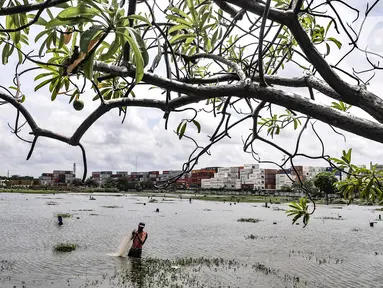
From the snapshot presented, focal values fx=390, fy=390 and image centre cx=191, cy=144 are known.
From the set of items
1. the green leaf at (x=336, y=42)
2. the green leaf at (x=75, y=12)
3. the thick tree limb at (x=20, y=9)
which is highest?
the green leaf at (x=336, y=42)

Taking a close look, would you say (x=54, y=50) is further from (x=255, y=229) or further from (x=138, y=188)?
(x=138, y=188)

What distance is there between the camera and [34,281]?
10477 mm

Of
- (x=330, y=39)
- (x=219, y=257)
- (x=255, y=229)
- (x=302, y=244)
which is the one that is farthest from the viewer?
(x=255, y=229)

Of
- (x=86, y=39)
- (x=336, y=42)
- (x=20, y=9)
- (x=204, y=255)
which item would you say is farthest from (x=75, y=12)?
(x=204, y=255)

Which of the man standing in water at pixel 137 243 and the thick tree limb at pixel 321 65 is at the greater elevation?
the thick tree limb at pixel 321 65

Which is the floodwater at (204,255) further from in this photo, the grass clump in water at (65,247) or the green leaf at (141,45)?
the green leaf at (141,45)

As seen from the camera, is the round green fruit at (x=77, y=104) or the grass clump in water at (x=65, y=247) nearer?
the round green fruit at (x=77, y=104)

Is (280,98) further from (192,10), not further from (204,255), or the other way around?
(204,255)

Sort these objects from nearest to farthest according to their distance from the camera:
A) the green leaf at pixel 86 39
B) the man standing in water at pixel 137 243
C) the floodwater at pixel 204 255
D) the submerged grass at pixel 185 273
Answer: the green leaf at pixel 86 39 < the submerged grass at pixel 185 273 < the floodwater at pixel 204 255 < the man standing in water at pixel 137 243

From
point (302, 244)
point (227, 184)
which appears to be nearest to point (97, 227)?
point (302, 244)

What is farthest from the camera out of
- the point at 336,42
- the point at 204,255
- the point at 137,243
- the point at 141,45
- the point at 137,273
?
the point at 204,255

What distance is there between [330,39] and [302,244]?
1853 centimetres

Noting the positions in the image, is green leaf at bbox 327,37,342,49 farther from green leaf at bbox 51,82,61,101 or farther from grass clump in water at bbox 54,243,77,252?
grass clump in water at bbox 54,243,77,252

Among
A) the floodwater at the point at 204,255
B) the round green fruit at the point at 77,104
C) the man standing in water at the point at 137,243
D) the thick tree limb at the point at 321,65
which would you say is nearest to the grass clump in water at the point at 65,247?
the floodwater at the point at 204,255
